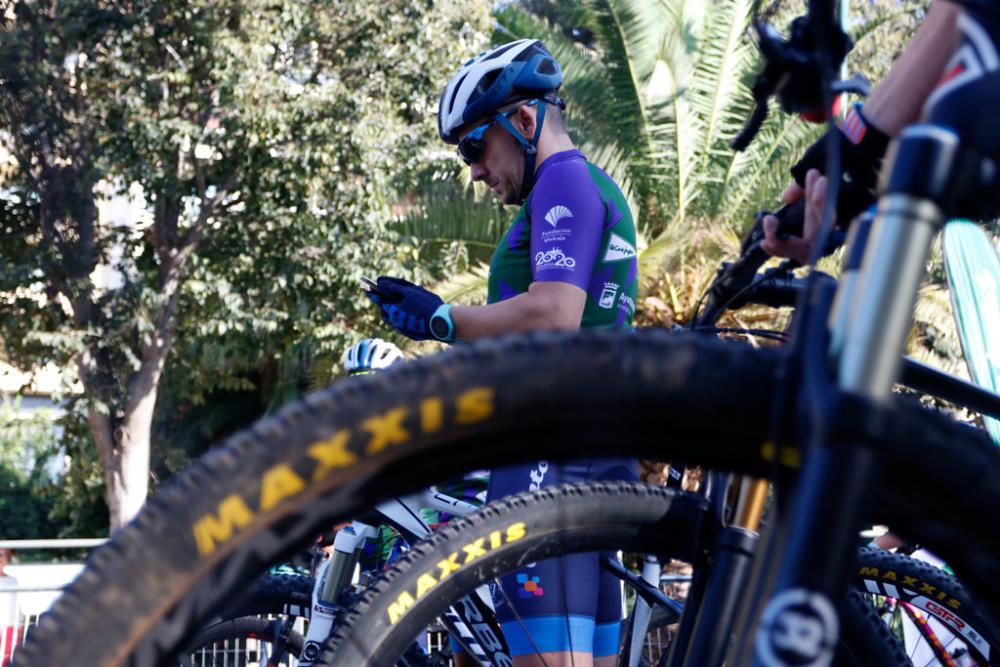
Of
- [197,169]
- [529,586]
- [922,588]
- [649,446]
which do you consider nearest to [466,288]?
[197,169]

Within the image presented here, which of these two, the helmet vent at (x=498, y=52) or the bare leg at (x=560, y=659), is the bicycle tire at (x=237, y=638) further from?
the helmet vent at (x=498, y=52)

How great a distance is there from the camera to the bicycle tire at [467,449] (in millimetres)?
1090

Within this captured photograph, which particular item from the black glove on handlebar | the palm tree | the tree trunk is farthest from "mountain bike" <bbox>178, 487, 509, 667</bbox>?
the tree trunk

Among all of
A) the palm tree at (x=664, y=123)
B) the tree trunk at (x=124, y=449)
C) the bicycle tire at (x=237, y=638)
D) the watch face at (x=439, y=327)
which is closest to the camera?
the watch face at (x=439, y=327)

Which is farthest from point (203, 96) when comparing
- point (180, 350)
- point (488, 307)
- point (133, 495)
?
point (488, 307)

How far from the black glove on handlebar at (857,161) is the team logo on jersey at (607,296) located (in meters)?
1.31

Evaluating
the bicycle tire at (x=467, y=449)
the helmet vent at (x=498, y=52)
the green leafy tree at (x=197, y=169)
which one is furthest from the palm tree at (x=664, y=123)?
the bicycle tire at (x=467, y=449)

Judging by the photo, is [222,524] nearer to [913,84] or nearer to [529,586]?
[913,84]

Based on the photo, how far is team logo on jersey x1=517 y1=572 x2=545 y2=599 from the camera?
2754 millimetres

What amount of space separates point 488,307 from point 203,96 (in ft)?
39.9

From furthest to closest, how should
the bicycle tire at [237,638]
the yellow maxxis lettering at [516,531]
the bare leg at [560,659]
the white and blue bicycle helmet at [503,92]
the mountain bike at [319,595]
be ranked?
the bicycle tire at [237,638] → the mountain bike at [319,595] → the white and blue bicycle helmet at [503,92] → the bare leg at [560,659] → the yellow maxxis lettering at [516,531]

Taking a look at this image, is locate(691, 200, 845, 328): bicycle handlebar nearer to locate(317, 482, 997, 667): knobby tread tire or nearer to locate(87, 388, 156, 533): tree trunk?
locate(317, 482, 997, 667): knobby tread tire

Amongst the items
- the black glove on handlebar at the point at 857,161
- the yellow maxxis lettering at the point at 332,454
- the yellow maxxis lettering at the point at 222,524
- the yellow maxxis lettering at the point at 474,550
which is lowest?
the yellow maxxis lettering at the point at 222,524

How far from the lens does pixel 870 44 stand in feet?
62.6
